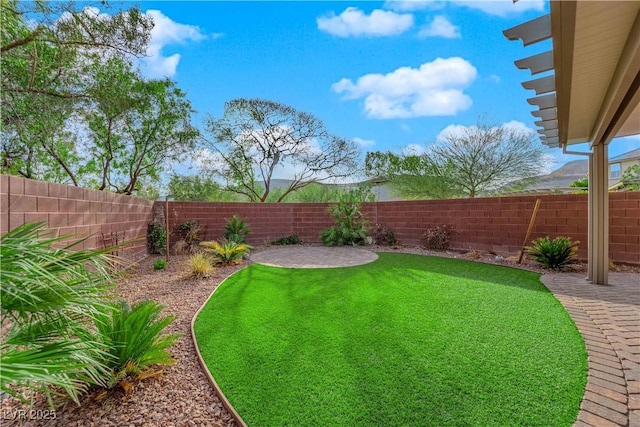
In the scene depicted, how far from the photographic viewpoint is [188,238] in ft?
28.7

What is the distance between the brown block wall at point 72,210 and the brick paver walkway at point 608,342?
14.2 feet

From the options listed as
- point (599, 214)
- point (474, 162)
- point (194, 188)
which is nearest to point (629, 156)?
point (474, 162)

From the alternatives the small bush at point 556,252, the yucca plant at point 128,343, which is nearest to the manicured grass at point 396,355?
the yucca plant at point 128,343

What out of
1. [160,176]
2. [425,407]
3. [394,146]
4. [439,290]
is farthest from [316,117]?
[425,407]

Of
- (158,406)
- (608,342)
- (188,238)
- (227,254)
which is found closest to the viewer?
(158,406)

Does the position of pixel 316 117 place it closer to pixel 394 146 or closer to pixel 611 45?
pixel 394 146

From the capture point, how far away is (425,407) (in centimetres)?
191

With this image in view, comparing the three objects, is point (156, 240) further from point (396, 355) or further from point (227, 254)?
point (396, 355)

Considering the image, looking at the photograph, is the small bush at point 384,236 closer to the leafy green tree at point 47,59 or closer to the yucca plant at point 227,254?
the yucca plant at point 227,254

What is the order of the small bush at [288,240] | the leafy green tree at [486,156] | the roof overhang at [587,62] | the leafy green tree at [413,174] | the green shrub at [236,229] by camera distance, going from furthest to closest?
the leafy green tree at [413,174], the leafy green tree at [486,156], the small bush at [288,240], the green shrub at [236,229], the roof overhang at [587,62]

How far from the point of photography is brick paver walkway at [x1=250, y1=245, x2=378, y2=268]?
6758 millimetres

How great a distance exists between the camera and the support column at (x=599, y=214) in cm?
468

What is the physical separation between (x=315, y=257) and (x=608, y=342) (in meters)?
5.77

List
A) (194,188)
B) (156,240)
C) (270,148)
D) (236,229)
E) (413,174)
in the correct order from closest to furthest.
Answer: (156,240) < (236,229) < (413,174) < (194,188) < (270,148)
